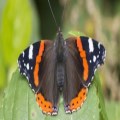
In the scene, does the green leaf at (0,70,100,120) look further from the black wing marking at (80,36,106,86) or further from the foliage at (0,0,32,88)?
the foliage at (0,0,32,88)

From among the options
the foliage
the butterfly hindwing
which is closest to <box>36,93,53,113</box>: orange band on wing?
the butterfly hindwing

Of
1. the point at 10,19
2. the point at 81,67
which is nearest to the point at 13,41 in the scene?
the point at 10,19

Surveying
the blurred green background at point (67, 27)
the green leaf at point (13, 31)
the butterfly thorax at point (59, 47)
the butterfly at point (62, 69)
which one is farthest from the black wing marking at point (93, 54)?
the green leaf at point (13, 31)

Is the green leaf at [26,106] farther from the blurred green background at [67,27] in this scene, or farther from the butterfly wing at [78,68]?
the blurred green background at [67,27]

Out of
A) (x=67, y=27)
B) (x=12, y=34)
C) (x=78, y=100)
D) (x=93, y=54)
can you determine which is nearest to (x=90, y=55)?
(x=93, y=54)

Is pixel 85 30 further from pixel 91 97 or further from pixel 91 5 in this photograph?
pixel 91 97

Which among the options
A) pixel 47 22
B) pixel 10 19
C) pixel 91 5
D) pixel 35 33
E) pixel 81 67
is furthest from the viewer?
pixel 47 22

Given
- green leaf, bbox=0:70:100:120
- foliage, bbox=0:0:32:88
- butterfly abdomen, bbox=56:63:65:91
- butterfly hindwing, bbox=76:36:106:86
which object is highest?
foliage, bbox=0:0:32:88

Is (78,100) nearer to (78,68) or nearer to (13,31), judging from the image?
(78,68)
